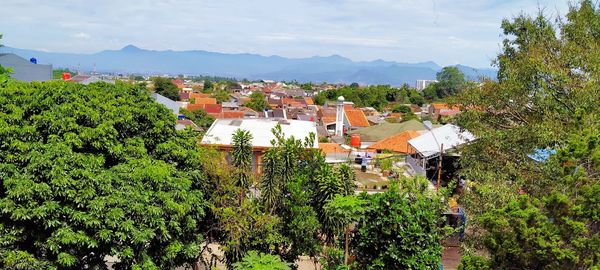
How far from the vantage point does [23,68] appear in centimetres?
2703

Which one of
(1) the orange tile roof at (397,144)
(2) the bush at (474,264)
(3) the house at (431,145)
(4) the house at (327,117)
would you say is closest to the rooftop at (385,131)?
(1) the orange tile roof at (397,144)

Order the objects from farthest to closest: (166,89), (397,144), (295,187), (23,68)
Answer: (166,89) < (397,144) < (23,68) < (295,187)

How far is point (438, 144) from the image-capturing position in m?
17.8

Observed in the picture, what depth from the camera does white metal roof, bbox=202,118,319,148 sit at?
60.0ft

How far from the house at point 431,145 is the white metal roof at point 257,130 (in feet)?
13.2

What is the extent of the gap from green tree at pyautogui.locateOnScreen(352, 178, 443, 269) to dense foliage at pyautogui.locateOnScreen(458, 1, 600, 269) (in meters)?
1.13

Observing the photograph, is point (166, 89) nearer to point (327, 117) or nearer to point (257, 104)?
point (257, 104)

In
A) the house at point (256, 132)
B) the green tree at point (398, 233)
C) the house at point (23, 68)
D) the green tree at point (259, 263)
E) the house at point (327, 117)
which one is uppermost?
the house at point (23, 68)

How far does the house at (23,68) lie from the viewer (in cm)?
2639

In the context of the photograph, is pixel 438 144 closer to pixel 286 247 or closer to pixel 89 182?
pixel 286 247

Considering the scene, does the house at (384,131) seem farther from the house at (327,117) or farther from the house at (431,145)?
the house at (431,145)

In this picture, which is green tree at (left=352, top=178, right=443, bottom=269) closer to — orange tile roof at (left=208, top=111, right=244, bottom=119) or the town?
the town

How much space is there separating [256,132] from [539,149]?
11184mm

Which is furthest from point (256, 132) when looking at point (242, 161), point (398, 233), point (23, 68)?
point (23, 68)
